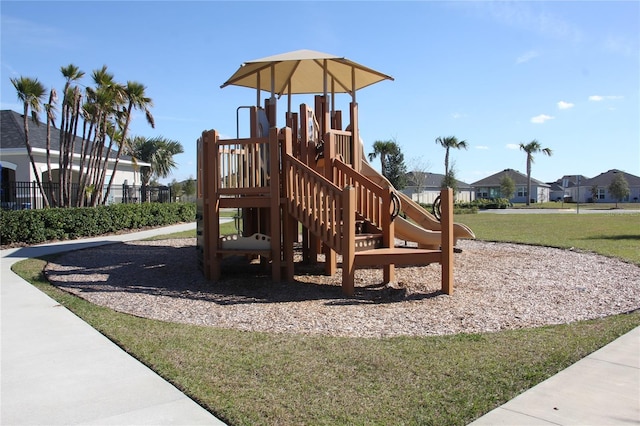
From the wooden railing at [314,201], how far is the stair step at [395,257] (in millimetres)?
395

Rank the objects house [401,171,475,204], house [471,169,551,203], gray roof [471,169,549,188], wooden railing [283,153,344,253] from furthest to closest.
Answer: gray roof [471,169,549,188], house [471,169,551,203], house [401,171,475,204], wooden railing [283,153,344,253]

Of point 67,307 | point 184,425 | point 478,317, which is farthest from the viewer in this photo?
point 67,307

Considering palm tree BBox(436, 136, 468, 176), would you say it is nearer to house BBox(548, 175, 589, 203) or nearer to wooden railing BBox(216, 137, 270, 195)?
house BBox(548, 175, 589, 203)

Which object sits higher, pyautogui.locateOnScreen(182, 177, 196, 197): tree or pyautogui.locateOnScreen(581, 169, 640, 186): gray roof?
pyautogui.locateOnScreen(581, 169, 640, 186): gray roof

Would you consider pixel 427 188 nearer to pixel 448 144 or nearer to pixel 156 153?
pixel 448 144

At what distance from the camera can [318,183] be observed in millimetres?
8133

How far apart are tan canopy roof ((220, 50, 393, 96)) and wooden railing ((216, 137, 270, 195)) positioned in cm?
161

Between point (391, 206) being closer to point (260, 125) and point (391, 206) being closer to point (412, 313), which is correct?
point (412, 313)

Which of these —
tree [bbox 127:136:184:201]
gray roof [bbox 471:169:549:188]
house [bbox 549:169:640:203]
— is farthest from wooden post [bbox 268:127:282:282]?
A: gray roof [bbox 471:169:549:188]

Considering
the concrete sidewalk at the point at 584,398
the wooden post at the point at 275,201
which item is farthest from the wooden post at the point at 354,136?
the concrete sidewalk at the point at 584,398

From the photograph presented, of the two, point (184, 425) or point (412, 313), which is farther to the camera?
point (412, 313)

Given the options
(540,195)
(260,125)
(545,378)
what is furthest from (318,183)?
(540,195)

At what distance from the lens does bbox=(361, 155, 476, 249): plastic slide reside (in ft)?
30.3

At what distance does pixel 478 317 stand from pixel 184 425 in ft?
13.1
